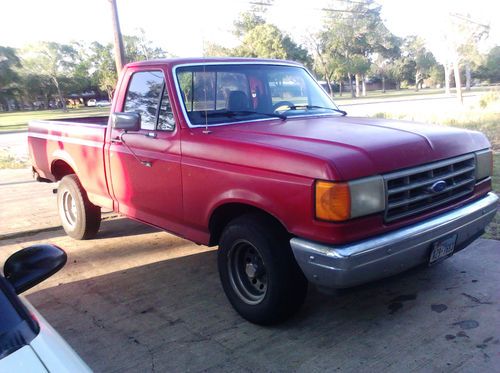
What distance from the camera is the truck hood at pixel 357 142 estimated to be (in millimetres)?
2854

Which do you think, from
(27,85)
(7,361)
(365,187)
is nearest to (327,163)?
(365,187)

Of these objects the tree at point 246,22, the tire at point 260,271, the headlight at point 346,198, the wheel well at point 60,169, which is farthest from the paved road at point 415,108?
the tree at point 246,22

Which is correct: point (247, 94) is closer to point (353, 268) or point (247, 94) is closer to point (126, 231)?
point (353, 268)

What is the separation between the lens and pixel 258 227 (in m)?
3.21

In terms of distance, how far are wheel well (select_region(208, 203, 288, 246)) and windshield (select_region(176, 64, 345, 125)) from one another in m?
0.76

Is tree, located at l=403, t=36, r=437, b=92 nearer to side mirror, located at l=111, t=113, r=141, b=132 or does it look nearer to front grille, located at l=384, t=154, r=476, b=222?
→ front grille, located at l=384, t=154, r=476, b=222

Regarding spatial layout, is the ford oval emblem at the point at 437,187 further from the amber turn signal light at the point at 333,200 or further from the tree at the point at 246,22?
the tree at the point at 246,22

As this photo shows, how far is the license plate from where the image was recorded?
3.21 meters

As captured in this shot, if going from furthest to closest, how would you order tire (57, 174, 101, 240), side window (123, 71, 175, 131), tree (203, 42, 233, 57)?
tree (203, 42, 233, 57)
tire (57, 174, 101, 240)
side window (123, 71, 175, 131)

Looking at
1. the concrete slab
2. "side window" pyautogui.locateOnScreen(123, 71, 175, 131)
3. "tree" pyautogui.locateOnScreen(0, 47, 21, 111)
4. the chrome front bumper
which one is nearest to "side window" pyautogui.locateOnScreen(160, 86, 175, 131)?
"side window" pyautogui.locateOnScreen(123, 71, 175, 131)

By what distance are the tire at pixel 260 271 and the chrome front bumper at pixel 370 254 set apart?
22 centimetres

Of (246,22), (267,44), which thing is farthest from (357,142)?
(246,22)

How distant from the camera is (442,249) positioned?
10.8 ft

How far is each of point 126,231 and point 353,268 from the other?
12.8 ft
